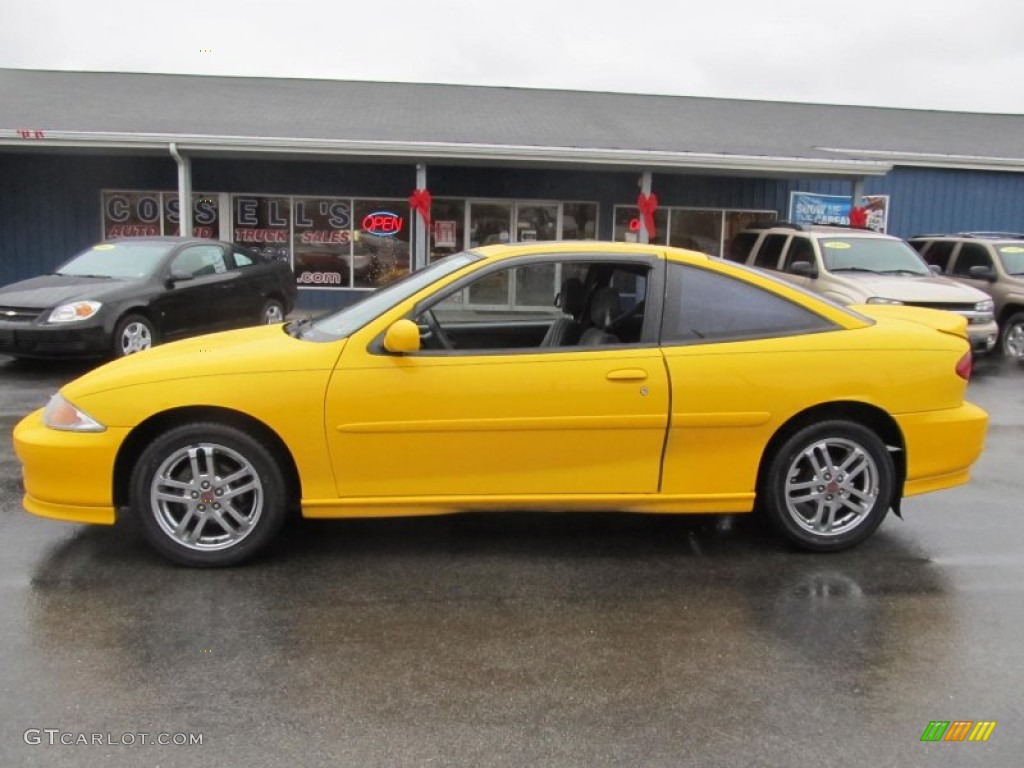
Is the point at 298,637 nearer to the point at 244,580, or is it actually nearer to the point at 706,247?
the point at 244,580

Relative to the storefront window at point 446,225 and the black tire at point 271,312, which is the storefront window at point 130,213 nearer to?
the storefront window at point 446,225

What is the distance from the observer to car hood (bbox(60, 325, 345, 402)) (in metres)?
4.17

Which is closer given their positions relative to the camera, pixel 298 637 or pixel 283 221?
pixel 298 637

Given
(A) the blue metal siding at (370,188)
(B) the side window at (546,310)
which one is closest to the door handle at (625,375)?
(B) the side window at (546,310)

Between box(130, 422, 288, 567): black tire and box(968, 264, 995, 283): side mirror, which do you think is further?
box(968, 264, 995, 283): side mirror

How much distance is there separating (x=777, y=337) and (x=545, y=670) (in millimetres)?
2065

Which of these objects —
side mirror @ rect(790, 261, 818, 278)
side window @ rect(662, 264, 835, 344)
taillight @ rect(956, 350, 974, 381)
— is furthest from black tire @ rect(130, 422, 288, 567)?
side mirror @ rect(790, 261, 818, 278)

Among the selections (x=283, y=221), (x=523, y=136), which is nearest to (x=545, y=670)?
(x=523, y=136)

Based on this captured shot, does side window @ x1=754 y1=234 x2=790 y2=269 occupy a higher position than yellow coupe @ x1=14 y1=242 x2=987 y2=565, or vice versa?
side window @ x1=754 y1=234 x2=790 y2=269

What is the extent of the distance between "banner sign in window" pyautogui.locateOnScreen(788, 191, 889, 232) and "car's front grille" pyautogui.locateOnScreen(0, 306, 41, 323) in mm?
14285

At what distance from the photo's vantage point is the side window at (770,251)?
12.3 meters

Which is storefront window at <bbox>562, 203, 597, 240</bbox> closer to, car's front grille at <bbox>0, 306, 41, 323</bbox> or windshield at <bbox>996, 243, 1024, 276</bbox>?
windshield at <bbox>996, 243, 1024, 276</bbox>

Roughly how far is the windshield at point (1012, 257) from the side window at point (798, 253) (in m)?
3.04

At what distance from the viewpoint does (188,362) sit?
13.9 feet
